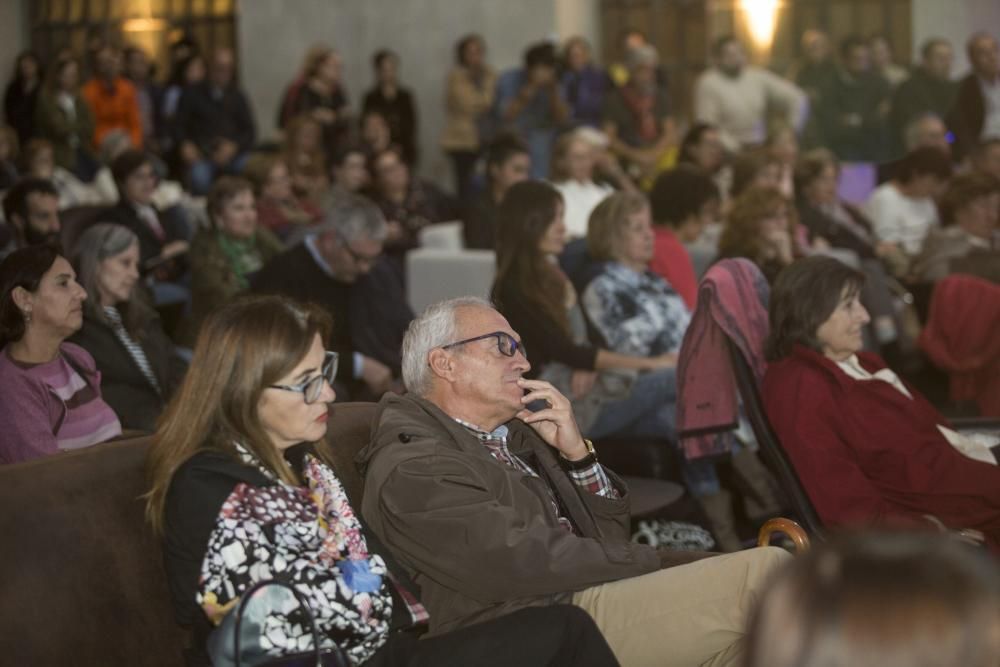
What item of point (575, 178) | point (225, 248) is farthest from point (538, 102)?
point (225, 248)

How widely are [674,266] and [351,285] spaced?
140cm

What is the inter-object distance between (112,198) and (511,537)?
24.0 feet

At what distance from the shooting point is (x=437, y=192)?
1061cm

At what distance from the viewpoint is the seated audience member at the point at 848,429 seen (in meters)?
3.85

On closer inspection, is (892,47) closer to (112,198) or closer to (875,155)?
(875,155)

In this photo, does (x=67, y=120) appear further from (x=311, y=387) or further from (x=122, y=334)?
(x=311, y=387)

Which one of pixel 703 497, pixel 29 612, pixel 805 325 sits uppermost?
pixel 805 325

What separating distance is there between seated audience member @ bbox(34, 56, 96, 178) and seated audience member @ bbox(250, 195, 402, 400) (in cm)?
479

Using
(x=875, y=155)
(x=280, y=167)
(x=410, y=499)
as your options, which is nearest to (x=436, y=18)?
(x=875, y=155)

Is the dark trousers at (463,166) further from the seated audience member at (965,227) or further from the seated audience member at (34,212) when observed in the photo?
the seated audience member at (34,212)

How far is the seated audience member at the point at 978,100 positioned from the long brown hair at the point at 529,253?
6591 mm

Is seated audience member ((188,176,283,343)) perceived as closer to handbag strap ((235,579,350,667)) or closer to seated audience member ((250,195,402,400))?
seated audience member ((250,195,402,400))

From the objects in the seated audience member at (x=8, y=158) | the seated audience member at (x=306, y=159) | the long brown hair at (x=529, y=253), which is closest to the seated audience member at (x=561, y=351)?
the long brown hair at (x=529, y=253)

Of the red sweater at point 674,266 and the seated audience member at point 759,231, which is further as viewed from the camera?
the red sweater at point 674,266
